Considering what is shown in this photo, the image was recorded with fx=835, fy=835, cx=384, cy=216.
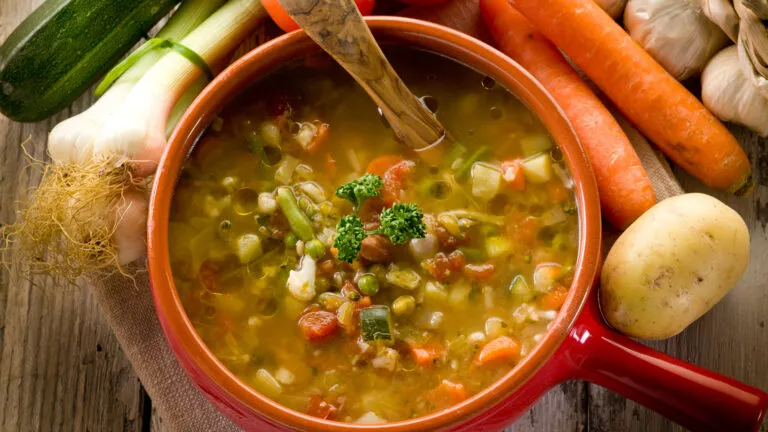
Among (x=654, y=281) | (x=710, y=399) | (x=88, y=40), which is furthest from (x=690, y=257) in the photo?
(x=88, y=40)

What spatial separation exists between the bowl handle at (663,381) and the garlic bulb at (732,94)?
0.87m

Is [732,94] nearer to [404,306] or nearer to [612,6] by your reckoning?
[612,6]

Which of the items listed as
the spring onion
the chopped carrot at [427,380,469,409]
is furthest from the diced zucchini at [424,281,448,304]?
the spring onion

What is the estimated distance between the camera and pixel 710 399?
81.9 inches

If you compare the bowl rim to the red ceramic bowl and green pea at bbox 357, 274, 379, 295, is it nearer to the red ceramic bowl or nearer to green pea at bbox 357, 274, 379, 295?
the red ceramic bowl

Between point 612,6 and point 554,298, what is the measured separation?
3.49 feet

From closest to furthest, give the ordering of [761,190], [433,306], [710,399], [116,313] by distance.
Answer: [710,399], [433,306], [116,313], [761,190]

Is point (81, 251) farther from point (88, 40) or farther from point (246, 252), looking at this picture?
point (88, 40)

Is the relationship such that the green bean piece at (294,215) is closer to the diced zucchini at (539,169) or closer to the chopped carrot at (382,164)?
the chopped carrot at (382,164)

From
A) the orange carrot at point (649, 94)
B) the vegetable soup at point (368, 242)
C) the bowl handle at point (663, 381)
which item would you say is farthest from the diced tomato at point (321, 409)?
the orange carrot at point (649, 94)

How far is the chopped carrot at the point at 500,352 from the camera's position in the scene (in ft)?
7.12

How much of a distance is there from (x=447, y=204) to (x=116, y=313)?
1.05 meters

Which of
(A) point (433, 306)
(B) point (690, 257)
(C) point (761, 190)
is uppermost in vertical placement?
(A) point (433, 306)

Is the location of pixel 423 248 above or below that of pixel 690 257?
above
